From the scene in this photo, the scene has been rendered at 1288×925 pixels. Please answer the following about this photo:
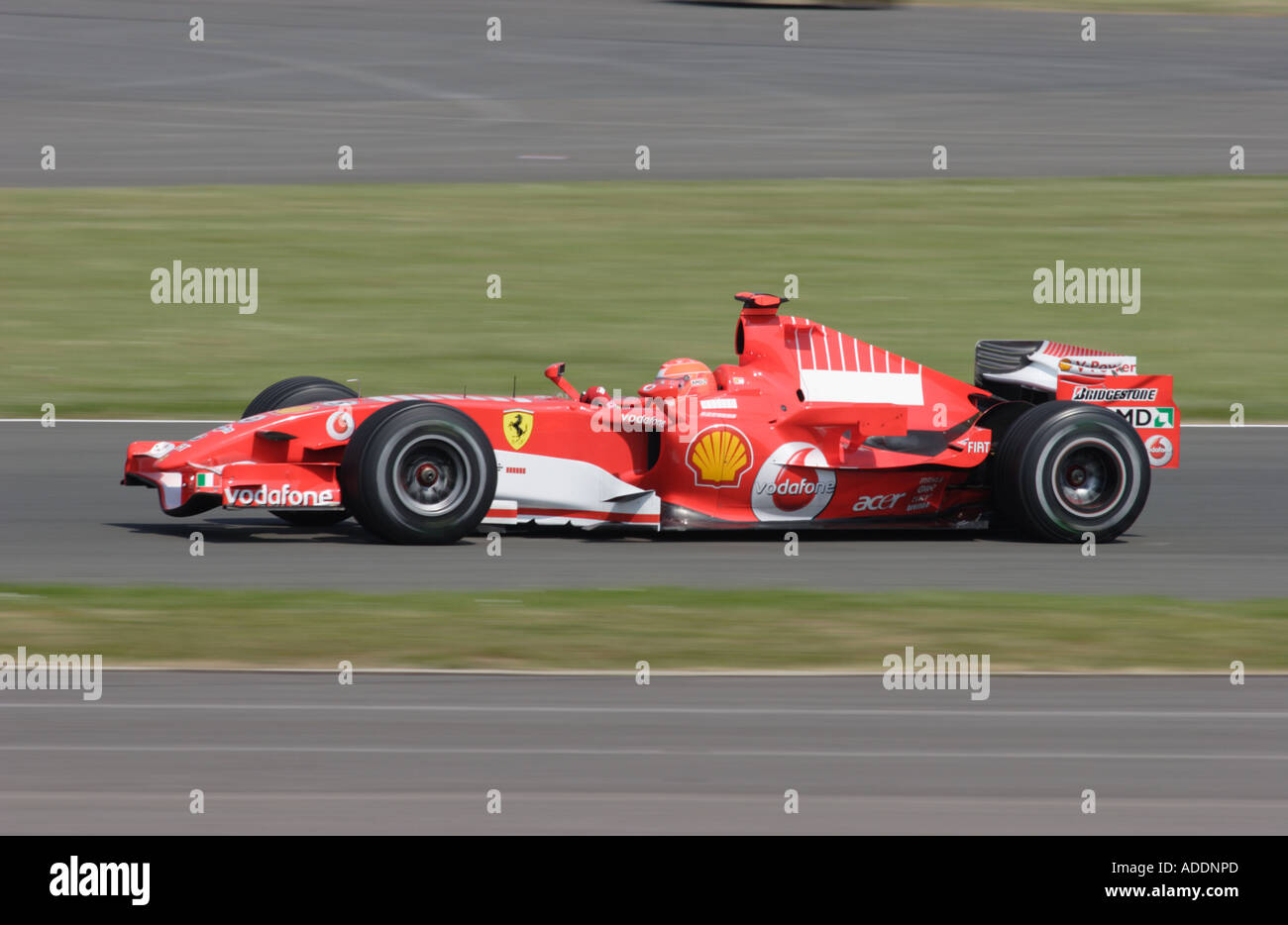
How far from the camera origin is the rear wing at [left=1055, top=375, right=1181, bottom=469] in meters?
11.3

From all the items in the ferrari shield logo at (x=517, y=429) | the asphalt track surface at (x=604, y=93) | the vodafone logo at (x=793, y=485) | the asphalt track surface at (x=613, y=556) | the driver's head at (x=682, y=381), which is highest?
the asphalt track surface at (x=604, y=93)

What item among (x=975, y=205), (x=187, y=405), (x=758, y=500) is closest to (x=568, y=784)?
(x=758, y=500)

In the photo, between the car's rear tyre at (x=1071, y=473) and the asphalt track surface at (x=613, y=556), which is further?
the car's rear tyre at (x=1071, y=473)

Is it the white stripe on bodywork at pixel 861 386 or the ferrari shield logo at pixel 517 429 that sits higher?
the white stripe on bodywork at pixel 861 386

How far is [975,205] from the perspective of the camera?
24281 millimetres

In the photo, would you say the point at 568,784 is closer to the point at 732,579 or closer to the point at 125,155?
the point at 732,579

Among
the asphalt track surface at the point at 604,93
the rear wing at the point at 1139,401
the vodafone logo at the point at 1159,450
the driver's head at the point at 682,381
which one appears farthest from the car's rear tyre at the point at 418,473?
the asphalt track surface at the point at 604,93

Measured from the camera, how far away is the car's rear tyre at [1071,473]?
35.5ft

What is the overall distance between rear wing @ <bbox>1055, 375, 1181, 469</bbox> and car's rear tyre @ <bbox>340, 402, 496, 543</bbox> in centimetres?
364

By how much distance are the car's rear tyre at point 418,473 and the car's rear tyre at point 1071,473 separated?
309 centimetres

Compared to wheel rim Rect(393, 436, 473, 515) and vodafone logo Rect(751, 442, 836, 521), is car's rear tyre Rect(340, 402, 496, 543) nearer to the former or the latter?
wheel rim Rect(393, 436, 473, 515)

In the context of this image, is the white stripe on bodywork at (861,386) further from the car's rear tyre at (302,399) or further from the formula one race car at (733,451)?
the car's rear tyre at (302,399)

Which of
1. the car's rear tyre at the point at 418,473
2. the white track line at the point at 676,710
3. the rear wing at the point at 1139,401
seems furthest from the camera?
the rear wing at the point at 1139,401

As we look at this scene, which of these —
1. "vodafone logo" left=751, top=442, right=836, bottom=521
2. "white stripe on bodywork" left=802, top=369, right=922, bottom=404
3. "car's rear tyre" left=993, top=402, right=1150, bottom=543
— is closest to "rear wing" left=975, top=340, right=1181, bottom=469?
"car's rear tyre" left=993, top=402, right=1150, bottom=543
